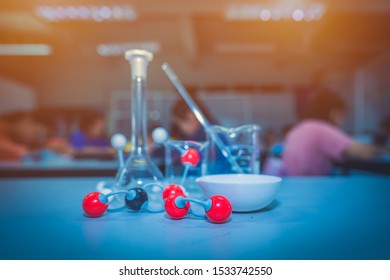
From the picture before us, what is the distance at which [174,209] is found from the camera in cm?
45

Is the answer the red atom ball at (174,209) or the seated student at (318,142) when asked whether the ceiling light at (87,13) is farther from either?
the red atom ball at (174,209)

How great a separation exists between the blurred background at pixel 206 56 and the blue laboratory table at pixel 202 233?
82.9 inches

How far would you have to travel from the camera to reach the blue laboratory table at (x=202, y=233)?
1.11ft

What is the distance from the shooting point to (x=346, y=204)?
0.57 metres

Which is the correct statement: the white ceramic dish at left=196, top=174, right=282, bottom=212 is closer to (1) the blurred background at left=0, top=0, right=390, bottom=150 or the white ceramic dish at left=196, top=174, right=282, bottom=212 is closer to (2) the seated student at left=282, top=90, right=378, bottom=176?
(2) the seated student at left=282, top=90, right=378, bottom=176

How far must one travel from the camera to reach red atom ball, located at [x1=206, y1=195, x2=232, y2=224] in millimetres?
427

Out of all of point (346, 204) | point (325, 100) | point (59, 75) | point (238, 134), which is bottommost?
point (346, 204)

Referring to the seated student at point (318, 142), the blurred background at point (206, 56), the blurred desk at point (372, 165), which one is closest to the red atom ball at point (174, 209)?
the seated student at point (318, 142)

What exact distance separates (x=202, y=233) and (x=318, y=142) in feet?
3.60

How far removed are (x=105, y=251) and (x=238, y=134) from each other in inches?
14.0

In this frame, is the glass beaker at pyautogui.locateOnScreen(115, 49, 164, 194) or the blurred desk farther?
the blurred desk

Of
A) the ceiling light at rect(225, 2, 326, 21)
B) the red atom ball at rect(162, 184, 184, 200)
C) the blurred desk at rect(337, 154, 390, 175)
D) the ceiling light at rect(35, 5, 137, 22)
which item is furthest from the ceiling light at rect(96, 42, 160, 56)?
the red atom ball at rect(162, 184, 184, 200)
